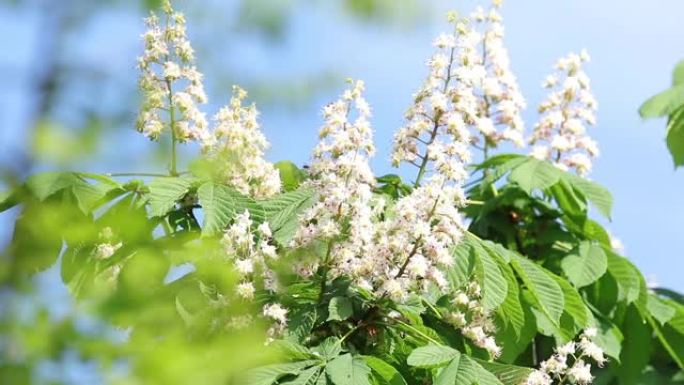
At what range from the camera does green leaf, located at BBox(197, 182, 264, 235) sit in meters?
3.39

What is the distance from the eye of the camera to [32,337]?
44.4 inches

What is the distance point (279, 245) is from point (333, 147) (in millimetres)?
338

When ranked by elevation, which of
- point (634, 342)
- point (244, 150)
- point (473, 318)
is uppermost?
point (244, 150)

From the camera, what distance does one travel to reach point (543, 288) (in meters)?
3.75

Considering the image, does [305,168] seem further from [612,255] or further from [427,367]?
[612,255]

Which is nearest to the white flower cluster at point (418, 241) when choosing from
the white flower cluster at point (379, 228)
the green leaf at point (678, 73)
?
the white flower cluster at point (379, 228)

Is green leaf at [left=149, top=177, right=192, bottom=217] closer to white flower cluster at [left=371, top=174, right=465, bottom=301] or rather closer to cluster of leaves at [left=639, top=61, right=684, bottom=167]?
white flower cluster at [left=371, top=174, right=465, bottom=301]

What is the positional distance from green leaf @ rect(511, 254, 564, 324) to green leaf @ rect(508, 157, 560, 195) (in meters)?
0.79

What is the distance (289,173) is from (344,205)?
82 centimetres

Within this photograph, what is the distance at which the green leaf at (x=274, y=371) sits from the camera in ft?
9.60

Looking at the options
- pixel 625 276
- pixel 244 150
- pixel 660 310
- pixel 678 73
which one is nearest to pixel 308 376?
pixel 244 150

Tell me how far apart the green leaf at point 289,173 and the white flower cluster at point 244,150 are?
0.31 m

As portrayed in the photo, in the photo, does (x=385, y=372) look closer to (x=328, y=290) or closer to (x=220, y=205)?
(x=328, y=290)

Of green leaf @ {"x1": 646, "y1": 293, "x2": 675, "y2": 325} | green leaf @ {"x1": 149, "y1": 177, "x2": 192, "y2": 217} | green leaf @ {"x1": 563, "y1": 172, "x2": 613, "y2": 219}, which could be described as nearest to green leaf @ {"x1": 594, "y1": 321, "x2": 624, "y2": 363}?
green leaf @ {"x1": 646, "y1": 293, "x2": 675, "y2": 325}
